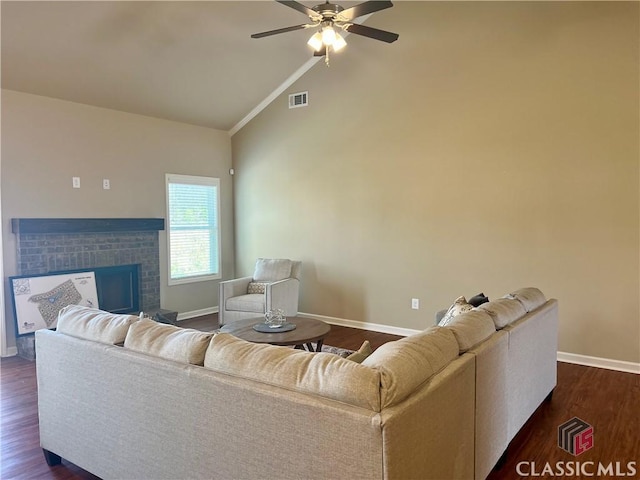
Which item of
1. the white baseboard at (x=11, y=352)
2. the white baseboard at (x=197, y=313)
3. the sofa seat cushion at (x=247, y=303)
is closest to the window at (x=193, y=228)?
the white baseboard at (x=197, y=313)

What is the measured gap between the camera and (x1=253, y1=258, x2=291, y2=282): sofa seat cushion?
580cm

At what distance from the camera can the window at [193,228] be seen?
6184 millimetres

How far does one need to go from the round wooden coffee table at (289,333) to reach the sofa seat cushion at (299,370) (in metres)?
1.61

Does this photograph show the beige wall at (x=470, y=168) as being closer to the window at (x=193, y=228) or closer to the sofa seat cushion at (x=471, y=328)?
the window at (x=193, y=228)

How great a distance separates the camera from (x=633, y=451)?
2.69m

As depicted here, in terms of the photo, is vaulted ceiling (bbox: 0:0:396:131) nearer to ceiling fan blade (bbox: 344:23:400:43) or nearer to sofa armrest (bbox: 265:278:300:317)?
ceiling fan blade (bbox: 344:23:400:43)

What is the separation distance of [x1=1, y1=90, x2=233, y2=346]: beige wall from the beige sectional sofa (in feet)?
9.47

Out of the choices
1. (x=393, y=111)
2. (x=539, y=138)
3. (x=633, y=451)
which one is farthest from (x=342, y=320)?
(x=633, y=451)

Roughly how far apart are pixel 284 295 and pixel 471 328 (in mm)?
3401

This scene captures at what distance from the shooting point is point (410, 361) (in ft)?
5.45

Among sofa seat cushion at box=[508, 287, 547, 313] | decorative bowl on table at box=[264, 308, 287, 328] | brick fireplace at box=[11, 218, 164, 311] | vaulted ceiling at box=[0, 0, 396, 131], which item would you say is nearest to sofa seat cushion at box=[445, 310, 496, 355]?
sofa seat cushion at box=[508, 287, 547, 313]

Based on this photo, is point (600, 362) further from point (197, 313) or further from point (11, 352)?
point (11, 352)

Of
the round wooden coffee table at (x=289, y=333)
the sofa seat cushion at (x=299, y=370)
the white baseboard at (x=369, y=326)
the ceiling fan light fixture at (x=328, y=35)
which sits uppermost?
the ceiling fan light fixture at (x=328, y=35)

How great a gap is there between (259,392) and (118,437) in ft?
3.15
